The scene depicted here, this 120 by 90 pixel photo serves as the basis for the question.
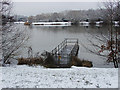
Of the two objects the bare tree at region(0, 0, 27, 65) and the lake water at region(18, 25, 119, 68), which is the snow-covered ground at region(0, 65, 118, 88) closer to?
the bare tree at region(0, 0, 27, 65)

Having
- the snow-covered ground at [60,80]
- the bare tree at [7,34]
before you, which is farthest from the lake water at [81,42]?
the snow-covered ground at [60,80]

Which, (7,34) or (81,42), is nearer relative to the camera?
(7,34)

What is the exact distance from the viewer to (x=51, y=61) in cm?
1366

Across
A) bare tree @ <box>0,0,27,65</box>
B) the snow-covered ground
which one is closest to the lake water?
bare tree @ <box>0,0,27,65</box>

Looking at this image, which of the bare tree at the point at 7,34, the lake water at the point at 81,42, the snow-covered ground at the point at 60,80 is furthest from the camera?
the lake water at the point at 81,42

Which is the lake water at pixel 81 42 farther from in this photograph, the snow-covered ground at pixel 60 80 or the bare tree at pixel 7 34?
the snow-covered ground at pixel 60 80

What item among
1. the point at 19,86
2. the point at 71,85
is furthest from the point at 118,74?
the point at 19,86

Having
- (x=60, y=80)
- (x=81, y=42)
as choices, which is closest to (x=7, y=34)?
(x=60, y=80)

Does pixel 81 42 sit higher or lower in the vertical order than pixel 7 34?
lower

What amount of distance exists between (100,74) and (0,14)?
267 inches

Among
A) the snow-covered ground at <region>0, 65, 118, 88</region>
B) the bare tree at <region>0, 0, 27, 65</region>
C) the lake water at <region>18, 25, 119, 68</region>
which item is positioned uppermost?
the bare tree at <region>0, 0, 27, 65</region>

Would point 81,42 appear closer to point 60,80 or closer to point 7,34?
point 7,34

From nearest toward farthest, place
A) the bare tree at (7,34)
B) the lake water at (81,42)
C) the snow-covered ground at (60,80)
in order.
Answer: the snow-covered ground at (60,80), the bare tree at (7,34), the lake water at (81,42)

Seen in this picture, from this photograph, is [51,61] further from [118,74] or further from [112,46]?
[118,74]
